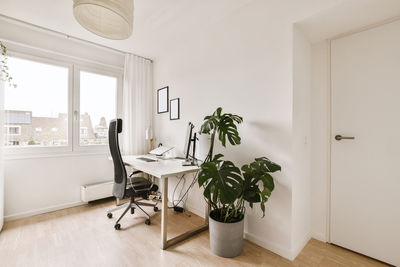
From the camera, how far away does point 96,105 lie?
2.97 m

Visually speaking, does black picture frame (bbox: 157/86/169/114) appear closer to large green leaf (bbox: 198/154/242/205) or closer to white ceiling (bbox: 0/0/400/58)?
white ceiling (bbox: 0/0/400/58)

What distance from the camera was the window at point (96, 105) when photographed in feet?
9.36

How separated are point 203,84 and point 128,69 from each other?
4.99 ft

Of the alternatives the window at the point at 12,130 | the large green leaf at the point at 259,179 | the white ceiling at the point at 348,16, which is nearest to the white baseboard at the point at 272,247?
the large green leaf at the point at 259,179

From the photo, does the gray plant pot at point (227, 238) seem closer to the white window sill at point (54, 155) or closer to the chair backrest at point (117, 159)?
the chair backrest at point (117, 159)

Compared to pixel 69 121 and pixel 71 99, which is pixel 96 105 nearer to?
pixel 71 99

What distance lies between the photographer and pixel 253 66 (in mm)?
1870

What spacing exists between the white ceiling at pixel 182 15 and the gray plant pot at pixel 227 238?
189cm

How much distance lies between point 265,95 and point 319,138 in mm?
762

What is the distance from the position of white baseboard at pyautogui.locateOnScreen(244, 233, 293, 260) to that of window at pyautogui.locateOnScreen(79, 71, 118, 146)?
2.58m

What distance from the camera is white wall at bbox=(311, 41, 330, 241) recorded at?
189 centimetres

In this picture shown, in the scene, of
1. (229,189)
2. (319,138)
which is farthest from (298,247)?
(319,138)

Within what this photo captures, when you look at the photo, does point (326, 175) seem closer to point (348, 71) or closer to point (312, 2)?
point (348, 71)

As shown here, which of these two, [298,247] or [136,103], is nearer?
[298,247]
